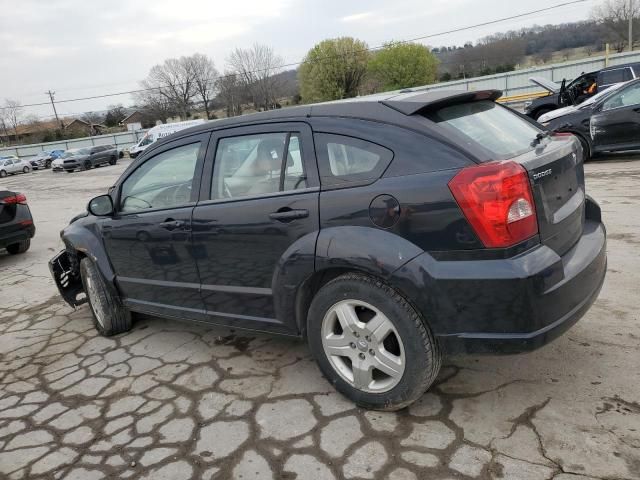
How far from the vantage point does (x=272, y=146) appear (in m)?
2.99

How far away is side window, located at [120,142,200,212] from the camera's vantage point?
3426 mm

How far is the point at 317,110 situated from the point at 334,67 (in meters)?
60.0

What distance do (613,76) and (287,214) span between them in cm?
1506

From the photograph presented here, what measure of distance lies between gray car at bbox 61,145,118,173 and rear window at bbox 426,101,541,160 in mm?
33977

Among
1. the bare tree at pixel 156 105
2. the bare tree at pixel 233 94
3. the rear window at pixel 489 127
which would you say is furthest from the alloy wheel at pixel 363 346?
the bare tree at pixel 156 105

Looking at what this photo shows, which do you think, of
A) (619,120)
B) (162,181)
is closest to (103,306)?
(162,181)

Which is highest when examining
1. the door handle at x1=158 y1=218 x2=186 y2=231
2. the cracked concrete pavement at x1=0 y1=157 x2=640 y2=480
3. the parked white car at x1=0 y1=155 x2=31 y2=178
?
the parked white car at x1=0 y1=155 x2=31 y2=178

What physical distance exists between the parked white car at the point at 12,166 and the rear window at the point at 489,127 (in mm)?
40345

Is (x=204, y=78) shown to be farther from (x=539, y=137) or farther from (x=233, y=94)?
(x=539, y=137)

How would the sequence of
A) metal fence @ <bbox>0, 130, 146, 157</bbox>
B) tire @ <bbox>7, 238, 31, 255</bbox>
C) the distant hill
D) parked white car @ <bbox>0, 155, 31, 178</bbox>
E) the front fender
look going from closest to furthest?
1. the front fender
2. tire @ <bbox>7, 238, 31, 255</bbox>
3. parked white car @ <bbox>0, 155, 31, 178</bbox>
4. the distant hill
5. metal fence @ <bbox>0, 130, 146, 157</bbox>

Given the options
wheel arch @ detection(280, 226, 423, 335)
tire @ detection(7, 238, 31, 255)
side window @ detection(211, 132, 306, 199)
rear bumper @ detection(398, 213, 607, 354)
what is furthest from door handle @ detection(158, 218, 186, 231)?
tire @ detection(7, 238, 31, 255)

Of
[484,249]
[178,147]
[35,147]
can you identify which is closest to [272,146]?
[178,147]

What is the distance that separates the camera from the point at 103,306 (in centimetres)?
422

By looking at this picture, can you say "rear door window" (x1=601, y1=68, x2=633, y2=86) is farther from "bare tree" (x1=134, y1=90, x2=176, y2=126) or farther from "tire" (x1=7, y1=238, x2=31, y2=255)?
"bare tree" (x1=134, y1=90, x2=176, y2=126)
